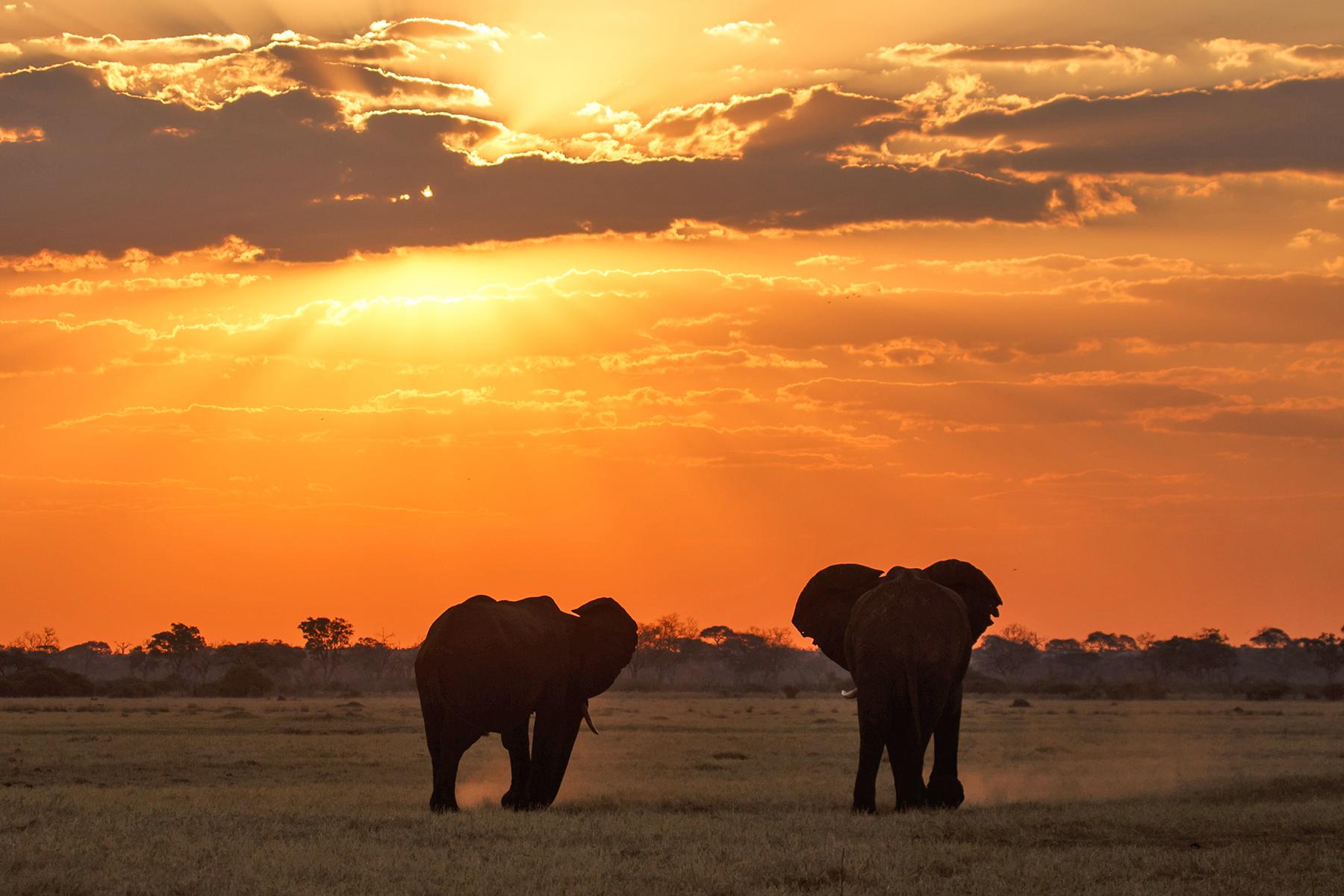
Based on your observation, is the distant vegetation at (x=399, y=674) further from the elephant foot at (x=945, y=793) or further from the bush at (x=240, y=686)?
the elephant foot at (x=945, y=793)

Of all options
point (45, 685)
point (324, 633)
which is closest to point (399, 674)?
point (324, 633)

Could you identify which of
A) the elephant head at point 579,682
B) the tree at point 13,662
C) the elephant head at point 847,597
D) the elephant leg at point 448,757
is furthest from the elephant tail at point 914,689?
the tree at point 13,662

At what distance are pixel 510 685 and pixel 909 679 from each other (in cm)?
664

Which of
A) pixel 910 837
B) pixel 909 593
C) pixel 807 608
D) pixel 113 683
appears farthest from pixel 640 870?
pixel 113 683

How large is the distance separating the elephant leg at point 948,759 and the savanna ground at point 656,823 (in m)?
0.72

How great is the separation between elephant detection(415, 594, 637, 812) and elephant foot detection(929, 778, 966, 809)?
6033mm

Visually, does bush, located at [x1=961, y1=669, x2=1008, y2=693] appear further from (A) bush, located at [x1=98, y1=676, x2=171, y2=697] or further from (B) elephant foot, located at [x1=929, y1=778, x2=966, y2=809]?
(B) elephant foot, located at [x1=929, y1=778, x2=966, y2=809]

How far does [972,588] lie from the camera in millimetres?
25625

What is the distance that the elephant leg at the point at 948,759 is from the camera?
2300cm

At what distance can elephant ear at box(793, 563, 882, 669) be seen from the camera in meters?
25.9

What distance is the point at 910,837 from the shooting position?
1833 cm

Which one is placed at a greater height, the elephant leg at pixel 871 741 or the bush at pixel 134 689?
the elephant leg at pixel 871 741

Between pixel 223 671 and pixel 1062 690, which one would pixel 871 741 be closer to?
pixel 1062 690

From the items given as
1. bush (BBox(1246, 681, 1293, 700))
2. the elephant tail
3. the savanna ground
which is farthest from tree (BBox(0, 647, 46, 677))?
the elephant tail
